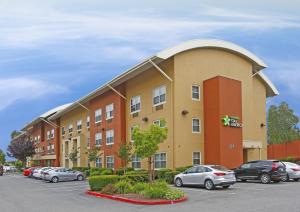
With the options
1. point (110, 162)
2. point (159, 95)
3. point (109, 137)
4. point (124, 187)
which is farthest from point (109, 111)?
point (124, 187)

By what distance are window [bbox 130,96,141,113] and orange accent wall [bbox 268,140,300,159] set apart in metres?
19.3

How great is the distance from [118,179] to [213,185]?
521 cm

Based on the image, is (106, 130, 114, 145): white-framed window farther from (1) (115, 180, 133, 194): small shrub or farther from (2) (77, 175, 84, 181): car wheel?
(1) (115, 180, 133, 194): small shrub

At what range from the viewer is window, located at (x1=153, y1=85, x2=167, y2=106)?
35.7m

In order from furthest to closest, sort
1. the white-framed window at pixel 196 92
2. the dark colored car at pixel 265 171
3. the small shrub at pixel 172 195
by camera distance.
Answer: the white-framed window at pixel 196 92
the dark colored car at pixel 265 171
the small shrub at pixel 172 195

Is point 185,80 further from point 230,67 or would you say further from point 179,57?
point 230,67

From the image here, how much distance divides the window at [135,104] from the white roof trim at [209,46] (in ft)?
25.2

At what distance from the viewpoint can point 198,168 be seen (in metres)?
25.4

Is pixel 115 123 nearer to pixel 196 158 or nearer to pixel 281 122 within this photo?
pixel 196 158

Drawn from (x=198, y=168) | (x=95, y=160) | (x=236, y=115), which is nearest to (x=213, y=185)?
(x=198, y=168)

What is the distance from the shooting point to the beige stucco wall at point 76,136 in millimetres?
55562

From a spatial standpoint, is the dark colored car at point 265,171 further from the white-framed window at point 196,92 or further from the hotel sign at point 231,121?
the white-framed window at point 196,92

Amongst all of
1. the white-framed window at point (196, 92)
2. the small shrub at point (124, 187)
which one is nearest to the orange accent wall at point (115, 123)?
the white-framed window at point (196, 92)

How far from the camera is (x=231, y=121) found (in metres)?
34.1
